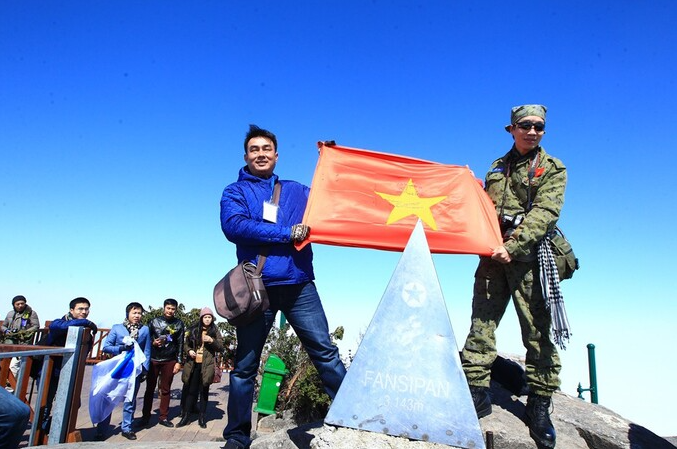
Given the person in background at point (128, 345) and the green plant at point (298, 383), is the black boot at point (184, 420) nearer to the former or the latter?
the person in background at point (128, 345)

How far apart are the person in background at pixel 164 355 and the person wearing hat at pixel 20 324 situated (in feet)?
9.23

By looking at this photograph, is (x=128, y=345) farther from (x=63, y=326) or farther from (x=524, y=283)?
(x=524, y=283)

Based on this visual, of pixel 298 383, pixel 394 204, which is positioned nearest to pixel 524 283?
pixel 394 204

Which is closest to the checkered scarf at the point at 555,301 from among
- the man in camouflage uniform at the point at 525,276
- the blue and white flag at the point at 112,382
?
the man in camouflage uniform at the point at 525,276

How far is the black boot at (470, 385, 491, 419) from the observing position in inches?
135

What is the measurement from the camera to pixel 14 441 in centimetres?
249

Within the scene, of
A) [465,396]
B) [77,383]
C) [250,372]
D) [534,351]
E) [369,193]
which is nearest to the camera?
[465,396]

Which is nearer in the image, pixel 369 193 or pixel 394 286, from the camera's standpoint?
pixel 394 286

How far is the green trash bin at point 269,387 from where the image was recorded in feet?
25.2

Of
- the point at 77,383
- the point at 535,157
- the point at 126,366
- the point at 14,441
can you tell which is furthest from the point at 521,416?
the point at 126,366

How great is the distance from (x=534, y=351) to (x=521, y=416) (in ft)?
2.20

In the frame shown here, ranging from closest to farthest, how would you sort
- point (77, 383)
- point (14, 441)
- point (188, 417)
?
point (14, 441), point (77, 383), point (188, 417)

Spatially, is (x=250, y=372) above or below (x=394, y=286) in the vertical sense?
below

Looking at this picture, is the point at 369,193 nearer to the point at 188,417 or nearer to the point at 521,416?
the point at 521,416
